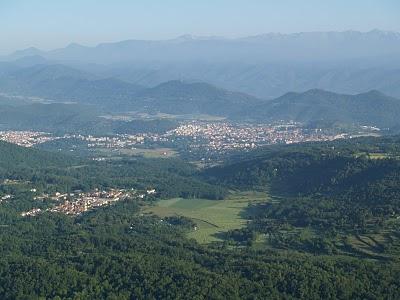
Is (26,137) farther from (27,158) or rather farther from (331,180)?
(331,180)

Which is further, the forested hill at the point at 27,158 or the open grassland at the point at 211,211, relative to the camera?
the forested hill at the point at 27,158

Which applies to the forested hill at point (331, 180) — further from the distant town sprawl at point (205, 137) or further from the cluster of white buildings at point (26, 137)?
the cluster of white buildings at point (26, 137)

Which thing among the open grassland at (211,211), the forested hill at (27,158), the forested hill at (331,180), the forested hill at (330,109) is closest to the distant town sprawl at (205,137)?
the forested hill at (330,109)

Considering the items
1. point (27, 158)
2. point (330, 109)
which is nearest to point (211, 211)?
point (27, 158)

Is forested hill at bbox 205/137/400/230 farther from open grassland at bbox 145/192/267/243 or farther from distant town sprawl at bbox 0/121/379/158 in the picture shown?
distant town sprawl at bbox 0/121/379/158

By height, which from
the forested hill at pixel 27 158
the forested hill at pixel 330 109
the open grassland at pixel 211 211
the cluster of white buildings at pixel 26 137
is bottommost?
the open grassland at pixel 211 211
